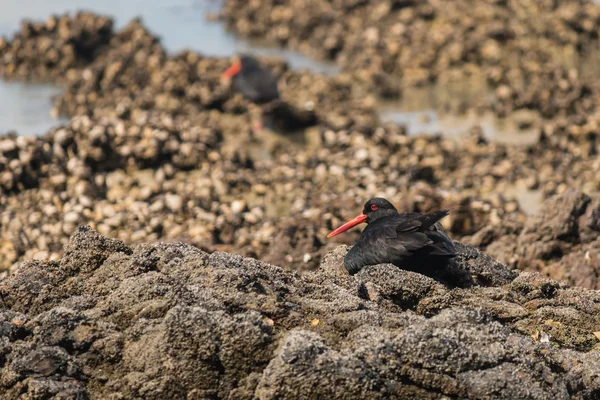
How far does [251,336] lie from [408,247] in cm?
220

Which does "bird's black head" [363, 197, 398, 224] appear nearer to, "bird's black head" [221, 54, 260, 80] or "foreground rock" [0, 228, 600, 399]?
"foreground rock" [0, 228, 600, 399]

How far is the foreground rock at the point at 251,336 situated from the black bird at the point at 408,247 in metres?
0.53

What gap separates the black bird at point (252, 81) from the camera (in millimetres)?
19406

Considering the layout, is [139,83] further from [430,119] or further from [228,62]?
[430,119]

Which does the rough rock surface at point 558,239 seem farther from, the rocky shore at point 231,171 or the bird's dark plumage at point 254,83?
the bird's dark plumage at point 254,83

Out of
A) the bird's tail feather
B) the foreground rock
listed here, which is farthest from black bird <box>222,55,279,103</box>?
the foreground rock

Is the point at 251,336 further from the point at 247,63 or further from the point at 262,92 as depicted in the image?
the point at 247,63

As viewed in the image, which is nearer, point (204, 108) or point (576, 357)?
point (576, 357)

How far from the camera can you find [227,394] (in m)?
5.79

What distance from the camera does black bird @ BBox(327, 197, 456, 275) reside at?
300 inches

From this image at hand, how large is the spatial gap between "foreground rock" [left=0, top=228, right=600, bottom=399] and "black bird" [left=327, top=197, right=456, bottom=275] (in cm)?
53

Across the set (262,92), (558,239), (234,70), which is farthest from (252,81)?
(558,239)

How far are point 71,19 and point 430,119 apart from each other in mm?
10611

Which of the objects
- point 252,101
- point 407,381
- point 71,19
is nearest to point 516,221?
point 407,381
